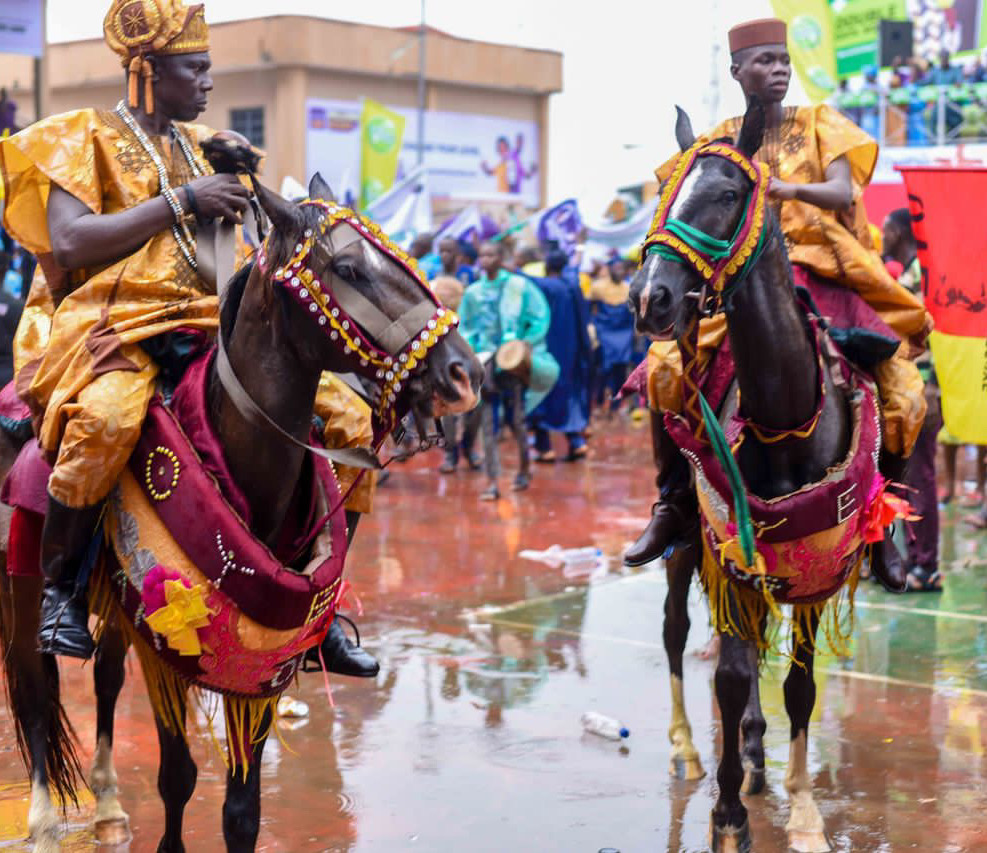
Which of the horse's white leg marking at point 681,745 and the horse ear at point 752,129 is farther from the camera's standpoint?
the horse's white leg marking at point 681,745

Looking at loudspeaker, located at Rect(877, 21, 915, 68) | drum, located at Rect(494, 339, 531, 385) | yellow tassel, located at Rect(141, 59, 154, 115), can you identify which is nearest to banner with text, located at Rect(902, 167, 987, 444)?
yellow tassel, located at Rect(141, 59, 154, 115)

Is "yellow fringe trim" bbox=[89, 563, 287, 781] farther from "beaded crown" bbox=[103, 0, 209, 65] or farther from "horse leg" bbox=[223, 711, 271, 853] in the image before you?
"beaded crown" bbox=[103, 0, 209, 65]

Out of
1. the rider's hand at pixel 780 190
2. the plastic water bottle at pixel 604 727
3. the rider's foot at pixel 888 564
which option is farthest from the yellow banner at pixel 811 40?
the rider's hand at pixel 780 190

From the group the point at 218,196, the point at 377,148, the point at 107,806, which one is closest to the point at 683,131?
the point at 218,196

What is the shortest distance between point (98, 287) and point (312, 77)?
1293 inches

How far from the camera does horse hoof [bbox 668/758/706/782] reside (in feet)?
Result: 19.2

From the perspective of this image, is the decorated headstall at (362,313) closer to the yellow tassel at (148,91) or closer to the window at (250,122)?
the yellow tassel at (148,91)

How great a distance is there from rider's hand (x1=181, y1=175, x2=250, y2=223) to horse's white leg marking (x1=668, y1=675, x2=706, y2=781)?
3.11 metres

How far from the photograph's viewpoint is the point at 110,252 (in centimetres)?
422

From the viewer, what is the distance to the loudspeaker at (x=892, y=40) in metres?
22.4

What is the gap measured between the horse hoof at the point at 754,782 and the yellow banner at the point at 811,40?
54.9ft

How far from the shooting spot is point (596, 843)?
514 centimetres

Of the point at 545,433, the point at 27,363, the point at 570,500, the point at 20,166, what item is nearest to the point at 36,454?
the point at 27,363

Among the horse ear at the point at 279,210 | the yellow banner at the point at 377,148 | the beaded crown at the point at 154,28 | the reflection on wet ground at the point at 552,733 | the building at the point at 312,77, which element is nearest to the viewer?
the horse ear at the point at 279,210
